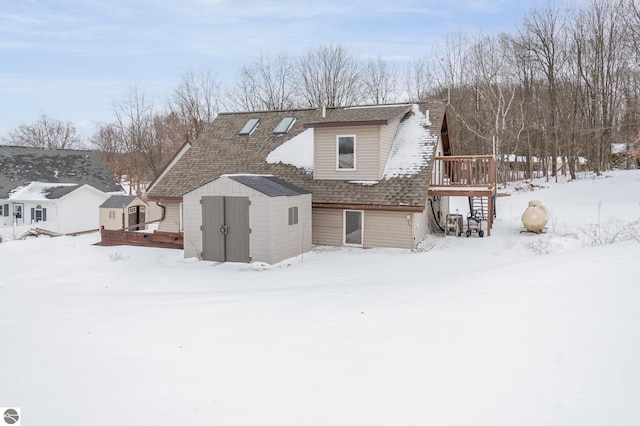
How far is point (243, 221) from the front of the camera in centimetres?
1341

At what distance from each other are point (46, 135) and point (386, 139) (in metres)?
55.4

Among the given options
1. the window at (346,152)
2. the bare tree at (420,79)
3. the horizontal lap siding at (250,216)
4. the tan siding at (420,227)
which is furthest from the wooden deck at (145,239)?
the bare tree at (420,79)

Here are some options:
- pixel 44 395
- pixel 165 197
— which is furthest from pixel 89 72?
pixel 44 395

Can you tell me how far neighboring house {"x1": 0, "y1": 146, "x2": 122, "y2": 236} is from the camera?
27.1 m

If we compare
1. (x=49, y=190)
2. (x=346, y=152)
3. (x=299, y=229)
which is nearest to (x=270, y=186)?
(x=299, y=229)

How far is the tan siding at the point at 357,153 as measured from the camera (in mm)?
15375

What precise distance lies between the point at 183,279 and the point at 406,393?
26.3 ft


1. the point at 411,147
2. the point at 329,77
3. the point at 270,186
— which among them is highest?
the point at 329,77

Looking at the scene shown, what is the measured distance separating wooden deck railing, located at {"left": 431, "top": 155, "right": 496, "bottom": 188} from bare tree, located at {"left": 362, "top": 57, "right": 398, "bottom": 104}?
24.4 metres

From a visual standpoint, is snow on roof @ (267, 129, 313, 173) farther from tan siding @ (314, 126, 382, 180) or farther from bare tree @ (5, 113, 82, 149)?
bare tree @ (5, 113, 82, 149)

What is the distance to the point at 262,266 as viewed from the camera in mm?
12906

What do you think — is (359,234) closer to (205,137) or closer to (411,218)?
(411,218)

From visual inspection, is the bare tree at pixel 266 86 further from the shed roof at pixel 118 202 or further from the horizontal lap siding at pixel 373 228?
the horizontal lap siding at pixel 373 228

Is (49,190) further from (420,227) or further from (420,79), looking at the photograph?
(420,79)
